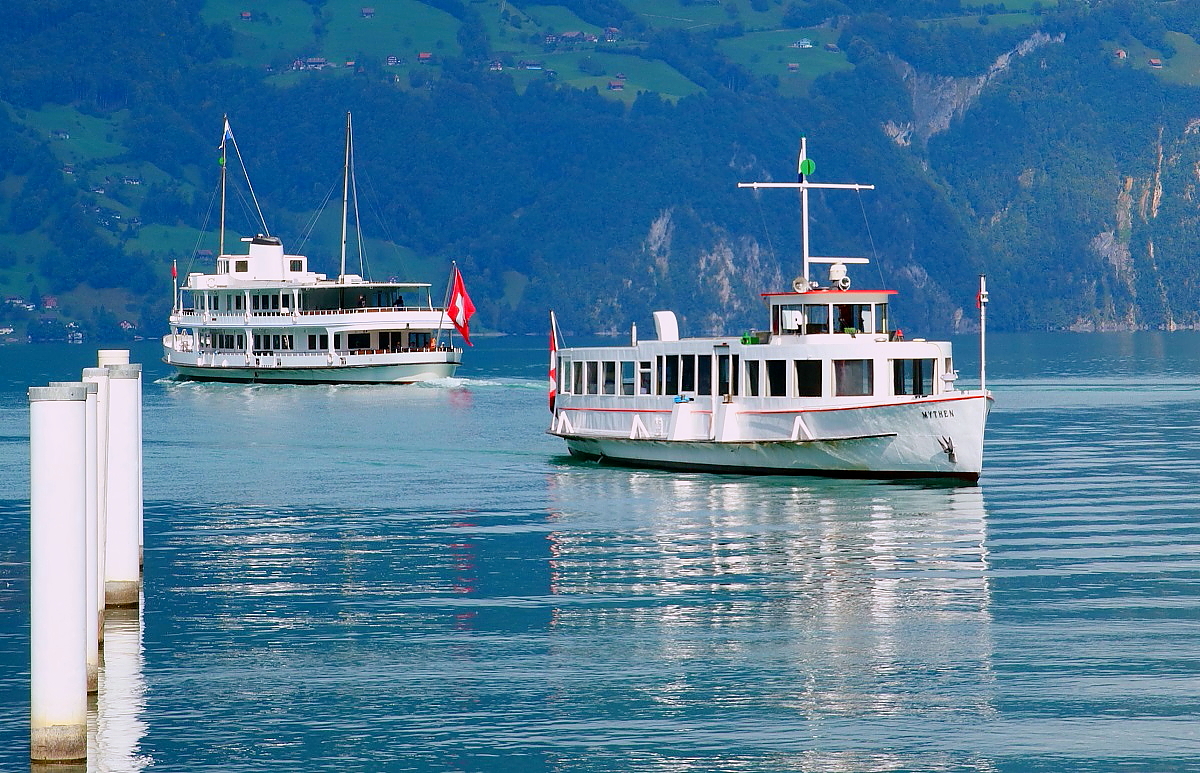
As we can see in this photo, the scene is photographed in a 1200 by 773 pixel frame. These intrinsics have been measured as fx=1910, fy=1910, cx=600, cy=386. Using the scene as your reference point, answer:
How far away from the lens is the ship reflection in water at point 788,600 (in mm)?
24219

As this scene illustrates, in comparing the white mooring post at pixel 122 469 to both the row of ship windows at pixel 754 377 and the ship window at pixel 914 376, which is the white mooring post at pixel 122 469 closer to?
the row of ship windows at pixel 754 377

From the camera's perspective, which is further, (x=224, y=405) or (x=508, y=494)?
(x=224, y=405)

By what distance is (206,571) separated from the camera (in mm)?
35656

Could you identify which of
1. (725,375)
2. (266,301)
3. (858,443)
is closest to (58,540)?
(858,443)

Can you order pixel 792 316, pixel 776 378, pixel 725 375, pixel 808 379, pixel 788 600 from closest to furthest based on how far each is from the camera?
pixel 788 600 < pixel 808 379 < pixel 776 378 < pixel 792 316 < pixel 725 375

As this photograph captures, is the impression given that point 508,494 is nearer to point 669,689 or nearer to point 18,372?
point 669,689

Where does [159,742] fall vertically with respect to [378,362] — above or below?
below

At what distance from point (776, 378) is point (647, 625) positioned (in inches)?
837

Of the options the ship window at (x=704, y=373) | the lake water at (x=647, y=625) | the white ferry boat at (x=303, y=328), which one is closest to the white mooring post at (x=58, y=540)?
the lake water at (x=647, y=625)

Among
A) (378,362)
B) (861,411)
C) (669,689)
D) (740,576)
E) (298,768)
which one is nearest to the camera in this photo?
(298,768)

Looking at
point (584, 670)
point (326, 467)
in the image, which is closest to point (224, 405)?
point (326, 467)

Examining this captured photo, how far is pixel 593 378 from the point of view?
186ft

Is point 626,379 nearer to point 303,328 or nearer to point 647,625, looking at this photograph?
point 647,625

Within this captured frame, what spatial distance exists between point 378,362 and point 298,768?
94.2m
